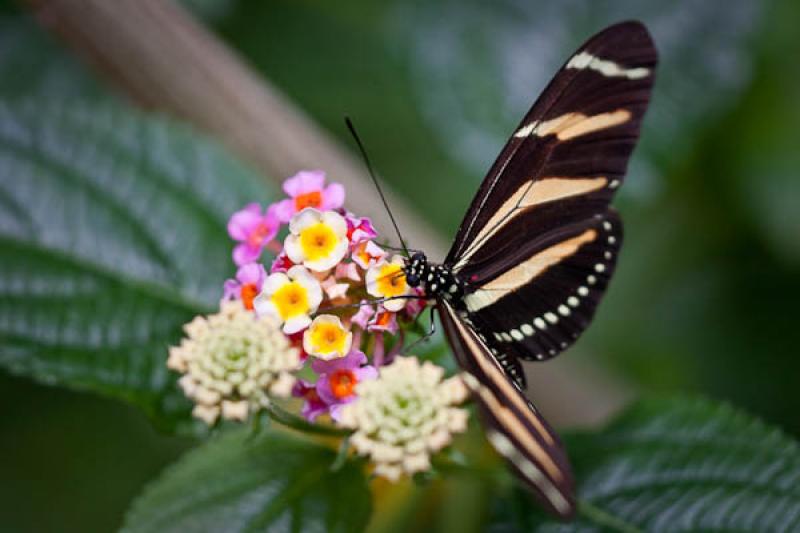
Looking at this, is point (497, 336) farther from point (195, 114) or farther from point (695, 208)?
point (695, 208)

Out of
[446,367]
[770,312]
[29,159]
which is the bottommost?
[446,367]

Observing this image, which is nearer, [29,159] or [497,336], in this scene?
[497,336]

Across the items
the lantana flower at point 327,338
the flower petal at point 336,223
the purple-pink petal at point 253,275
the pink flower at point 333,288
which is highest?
the flower petal at point 336,223

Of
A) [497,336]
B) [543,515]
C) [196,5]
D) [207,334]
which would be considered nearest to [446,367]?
[497,336]

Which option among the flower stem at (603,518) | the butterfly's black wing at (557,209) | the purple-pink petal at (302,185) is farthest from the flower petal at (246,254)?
the flower stem at (603,518)

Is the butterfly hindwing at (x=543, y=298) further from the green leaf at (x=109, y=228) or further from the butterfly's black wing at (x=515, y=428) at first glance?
the green leaf at (x=109, y=228)

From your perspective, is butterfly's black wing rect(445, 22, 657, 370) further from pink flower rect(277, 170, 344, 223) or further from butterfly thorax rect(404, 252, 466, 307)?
pink flower rect(277, 170, 344, 223)

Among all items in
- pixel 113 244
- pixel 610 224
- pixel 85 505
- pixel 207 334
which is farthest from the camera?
pixel 85 505
